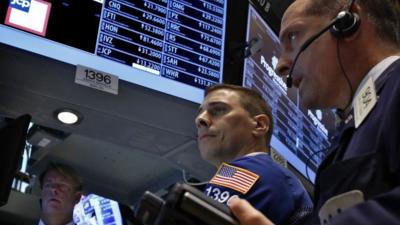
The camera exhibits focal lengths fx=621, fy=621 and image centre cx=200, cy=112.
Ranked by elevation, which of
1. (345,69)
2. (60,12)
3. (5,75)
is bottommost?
(345,69)

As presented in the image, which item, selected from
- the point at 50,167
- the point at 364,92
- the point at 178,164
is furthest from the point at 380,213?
the point at 50,167

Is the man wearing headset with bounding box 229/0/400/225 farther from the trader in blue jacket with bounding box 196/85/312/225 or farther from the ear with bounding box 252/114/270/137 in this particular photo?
the ear with bounding box 252/114/270/137

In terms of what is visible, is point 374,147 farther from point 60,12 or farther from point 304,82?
point 60,12

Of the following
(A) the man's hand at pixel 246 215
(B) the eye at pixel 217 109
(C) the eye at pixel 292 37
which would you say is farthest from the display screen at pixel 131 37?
(A) the man's hand at pixel 246 215

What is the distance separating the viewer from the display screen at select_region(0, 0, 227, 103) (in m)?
2.53

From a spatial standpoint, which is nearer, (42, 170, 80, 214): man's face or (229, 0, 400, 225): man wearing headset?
(229, 0, 400, 225): man wearing headset

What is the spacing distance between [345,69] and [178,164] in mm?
1768

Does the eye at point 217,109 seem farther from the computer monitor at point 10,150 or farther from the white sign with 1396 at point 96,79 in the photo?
the computer monitor at point 10,150

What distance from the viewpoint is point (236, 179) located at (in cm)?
194

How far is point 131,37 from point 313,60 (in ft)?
4.24

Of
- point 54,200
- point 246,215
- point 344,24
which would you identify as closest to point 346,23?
point 344,24

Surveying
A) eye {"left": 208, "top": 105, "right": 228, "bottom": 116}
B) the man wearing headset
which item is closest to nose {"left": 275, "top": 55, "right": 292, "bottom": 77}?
the man wearing headset

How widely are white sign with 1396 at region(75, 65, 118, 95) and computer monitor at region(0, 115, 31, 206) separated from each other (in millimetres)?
297

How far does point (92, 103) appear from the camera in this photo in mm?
2764
